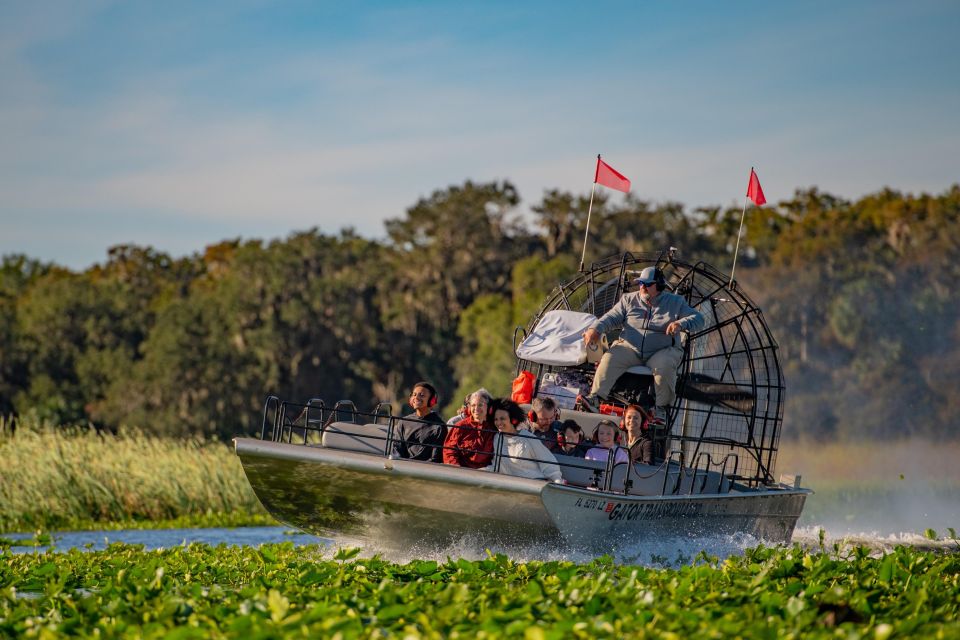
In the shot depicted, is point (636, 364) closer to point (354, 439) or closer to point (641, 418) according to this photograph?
point (641, 418)

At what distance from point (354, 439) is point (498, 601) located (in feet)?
16.3

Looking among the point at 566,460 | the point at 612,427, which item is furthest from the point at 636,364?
the point at 566,460

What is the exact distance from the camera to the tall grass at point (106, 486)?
2186 centimetres

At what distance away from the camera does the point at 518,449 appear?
12.6 metres

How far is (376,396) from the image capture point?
5709 centimetres

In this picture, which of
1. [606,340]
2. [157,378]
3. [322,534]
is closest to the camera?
[322,534]

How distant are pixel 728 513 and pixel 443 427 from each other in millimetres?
3622

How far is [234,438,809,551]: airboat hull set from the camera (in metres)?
12.1

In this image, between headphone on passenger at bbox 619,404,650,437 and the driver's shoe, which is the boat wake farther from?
the driver's shoe

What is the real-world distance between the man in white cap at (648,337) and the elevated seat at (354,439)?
119 inches

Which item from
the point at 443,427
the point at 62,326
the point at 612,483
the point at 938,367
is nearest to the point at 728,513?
the point at 612,483

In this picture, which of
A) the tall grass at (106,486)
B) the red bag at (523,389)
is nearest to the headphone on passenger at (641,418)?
the red bag at (523,389)

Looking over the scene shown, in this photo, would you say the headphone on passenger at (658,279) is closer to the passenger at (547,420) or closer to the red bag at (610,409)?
the red bag at (610,409)

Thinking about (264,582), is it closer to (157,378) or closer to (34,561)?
(34,561)
